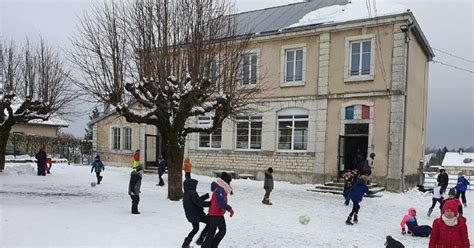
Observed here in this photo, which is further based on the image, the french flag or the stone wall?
the stone wall

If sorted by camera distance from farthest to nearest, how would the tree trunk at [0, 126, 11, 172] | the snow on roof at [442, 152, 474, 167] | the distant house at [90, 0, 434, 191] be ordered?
the snow on roof at [442, 152, 474, 167] → the tree trunk at [0, 126, 11, 172] → the distant house at [90, 0, 434, 191]

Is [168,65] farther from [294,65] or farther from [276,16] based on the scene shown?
[276,16]

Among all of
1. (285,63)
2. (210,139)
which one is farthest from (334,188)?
(210,139)

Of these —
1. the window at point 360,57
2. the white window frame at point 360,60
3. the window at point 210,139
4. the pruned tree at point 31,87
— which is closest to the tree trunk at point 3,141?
the pruned tree at point 31,87

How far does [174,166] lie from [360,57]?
1072 cm

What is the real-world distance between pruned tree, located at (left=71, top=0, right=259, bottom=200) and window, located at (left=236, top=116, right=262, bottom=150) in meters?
8.34

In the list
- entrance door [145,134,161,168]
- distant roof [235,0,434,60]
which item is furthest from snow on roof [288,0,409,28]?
entrance door [145,134,161,168]

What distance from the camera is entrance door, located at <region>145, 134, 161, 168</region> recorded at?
25.7m

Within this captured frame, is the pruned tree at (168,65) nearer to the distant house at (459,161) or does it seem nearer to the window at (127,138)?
the window at (127,138)

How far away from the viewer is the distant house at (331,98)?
1805 centimetres

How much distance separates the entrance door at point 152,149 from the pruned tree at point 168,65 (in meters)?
12.5

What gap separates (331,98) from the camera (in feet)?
63.9

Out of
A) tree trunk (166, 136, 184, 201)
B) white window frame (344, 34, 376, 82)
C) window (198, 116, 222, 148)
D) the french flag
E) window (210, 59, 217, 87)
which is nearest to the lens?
window (210, 59, 217, 87)

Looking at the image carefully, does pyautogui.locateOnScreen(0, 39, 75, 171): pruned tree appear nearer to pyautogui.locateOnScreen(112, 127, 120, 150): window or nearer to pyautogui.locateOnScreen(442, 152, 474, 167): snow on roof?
pyautogui.locateOnScreen(112, 127, 120, 150): window
